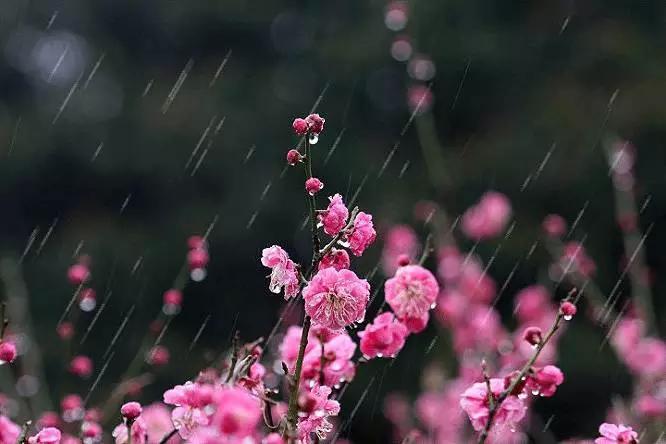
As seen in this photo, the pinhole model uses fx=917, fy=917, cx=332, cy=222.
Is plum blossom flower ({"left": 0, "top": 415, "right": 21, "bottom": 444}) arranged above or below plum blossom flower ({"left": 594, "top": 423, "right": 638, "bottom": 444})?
below

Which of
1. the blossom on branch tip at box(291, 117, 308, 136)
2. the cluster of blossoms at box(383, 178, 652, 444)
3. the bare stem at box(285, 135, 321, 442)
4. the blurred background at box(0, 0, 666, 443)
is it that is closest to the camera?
the bare stem at box(285, 135, 321, 442)

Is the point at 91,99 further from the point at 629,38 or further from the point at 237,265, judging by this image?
the point at 629,38

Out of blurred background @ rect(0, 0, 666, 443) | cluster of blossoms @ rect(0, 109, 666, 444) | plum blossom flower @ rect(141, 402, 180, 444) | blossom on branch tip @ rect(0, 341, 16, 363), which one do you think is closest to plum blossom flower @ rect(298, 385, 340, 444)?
cluster of blossoms @ rect(0, 109, 666, 444)

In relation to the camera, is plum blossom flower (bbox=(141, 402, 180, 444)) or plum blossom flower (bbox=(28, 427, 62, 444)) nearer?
plum blossom flower (bbox=(28, 427, 62, 444))

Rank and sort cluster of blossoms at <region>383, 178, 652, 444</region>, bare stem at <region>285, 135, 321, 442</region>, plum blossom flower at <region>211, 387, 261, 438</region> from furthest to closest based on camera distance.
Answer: cluster of blossoms at <region>383, 178, 652, 444</region> → bare stem at <region>285, 135, 321, 442</region> → plum blossom flower at <region>211, 387, 261, 438</region>

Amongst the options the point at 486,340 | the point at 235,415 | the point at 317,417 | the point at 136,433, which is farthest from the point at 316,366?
the point at 486,340

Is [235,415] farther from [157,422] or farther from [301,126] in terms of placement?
[157,422]

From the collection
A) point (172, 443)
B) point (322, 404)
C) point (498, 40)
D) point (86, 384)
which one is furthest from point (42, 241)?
point (322, 404)

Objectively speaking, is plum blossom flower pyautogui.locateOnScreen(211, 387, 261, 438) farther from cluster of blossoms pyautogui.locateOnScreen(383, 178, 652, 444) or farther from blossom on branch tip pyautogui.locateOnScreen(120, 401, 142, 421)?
cluster of blossoms pyautogui.locateOnScreen(383, 178, 652, 444)
